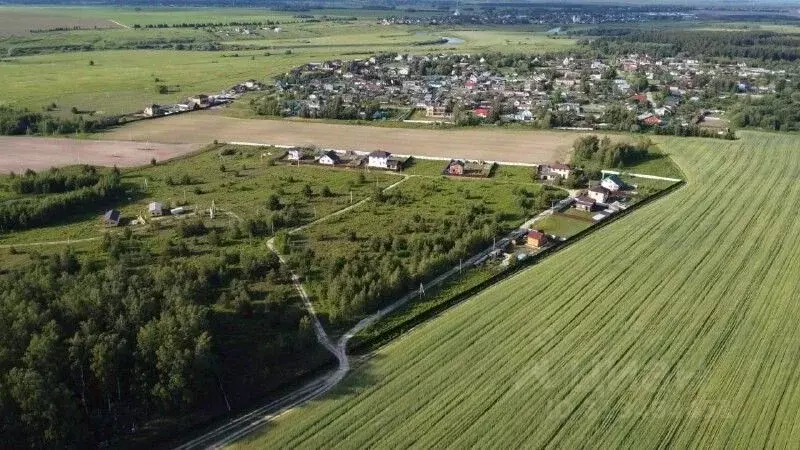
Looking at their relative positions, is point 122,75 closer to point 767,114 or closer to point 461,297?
point 461,297

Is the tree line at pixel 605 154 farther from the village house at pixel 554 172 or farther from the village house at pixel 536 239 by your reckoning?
the village house at pixel 536 239

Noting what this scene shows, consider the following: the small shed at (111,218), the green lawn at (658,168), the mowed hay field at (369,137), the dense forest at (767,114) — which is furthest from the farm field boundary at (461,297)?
the dense forest at (767,114)

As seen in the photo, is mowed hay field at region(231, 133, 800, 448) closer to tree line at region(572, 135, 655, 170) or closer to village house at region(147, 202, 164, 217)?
tree line at region(572, 135, 655, 170)

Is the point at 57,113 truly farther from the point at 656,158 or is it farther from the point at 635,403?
the point at 635,403

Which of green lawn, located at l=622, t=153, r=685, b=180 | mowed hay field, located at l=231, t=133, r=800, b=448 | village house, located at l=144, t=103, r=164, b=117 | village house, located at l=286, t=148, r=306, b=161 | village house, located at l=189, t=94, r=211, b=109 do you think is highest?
village house, located at l=189, t=94, r=211, b=109

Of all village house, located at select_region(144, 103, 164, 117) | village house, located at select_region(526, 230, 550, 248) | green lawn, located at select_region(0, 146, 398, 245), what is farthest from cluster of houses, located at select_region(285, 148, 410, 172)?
village house, located at select_region(144, 103, 164, 117)

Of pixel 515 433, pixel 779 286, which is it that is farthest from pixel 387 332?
pixel 779 286

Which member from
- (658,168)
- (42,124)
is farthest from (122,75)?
(658,168)
